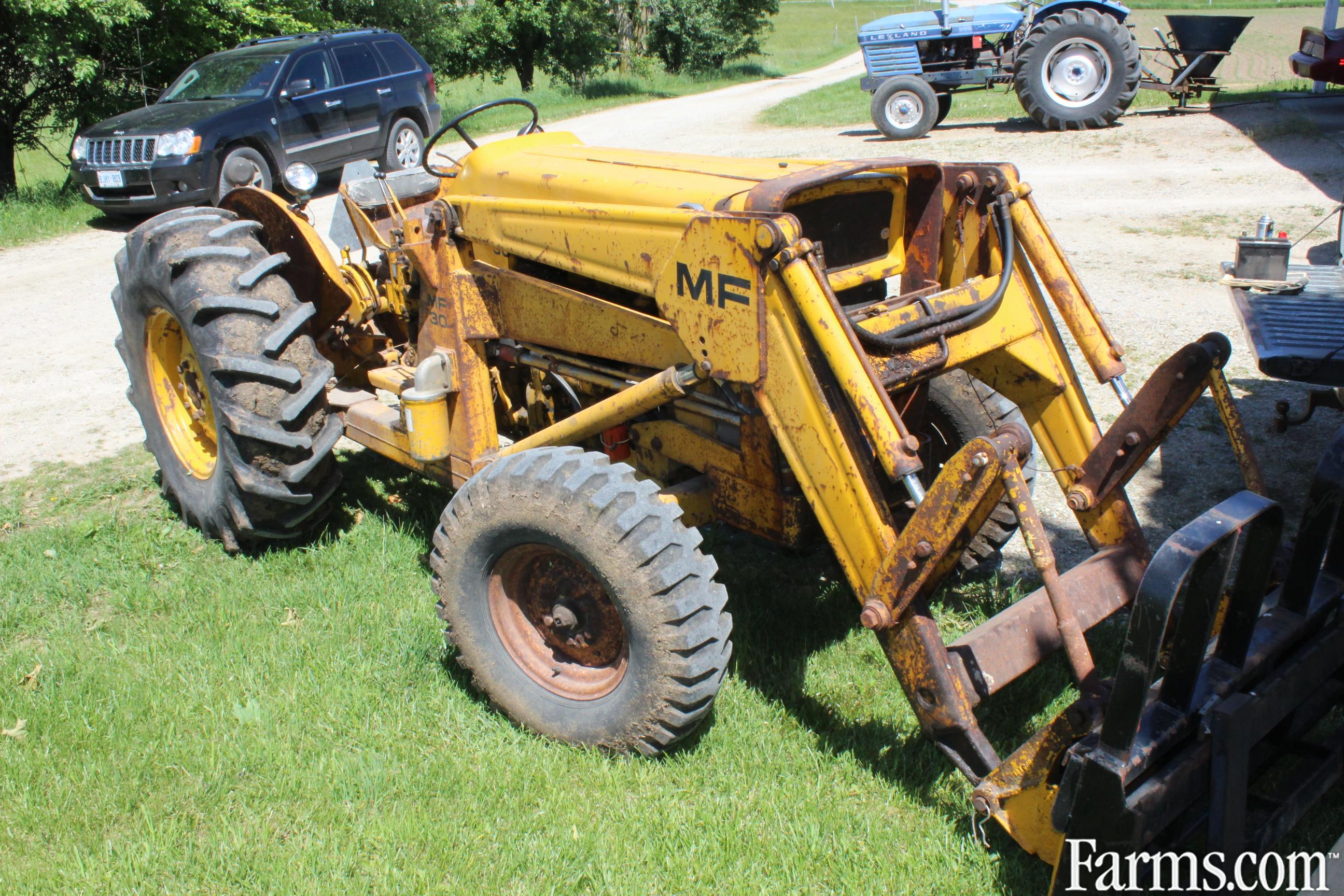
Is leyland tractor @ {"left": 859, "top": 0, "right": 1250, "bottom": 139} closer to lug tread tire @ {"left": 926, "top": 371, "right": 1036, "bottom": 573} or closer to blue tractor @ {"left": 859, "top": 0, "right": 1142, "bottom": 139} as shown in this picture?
blue tractor @ {"left": 859, "top": 0, "right": 1142, "bottom": 139}

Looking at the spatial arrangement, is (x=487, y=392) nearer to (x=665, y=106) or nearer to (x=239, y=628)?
(x=239, y=628)

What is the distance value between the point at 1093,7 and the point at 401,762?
14675 mm

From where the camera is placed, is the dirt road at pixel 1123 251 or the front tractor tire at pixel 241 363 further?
the dirt road at pixel 1123 251

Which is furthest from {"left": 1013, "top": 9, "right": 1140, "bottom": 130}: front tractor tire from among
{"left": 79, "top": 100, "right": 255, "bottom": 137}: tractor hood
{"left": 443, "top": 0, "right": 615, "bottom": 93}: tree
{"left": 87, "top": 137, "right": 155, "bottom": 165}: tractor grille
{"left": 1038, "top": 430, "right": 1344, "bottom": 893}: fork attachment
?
{"left": 443, "top": 0, "right": 615, "bottom": 93}: tree

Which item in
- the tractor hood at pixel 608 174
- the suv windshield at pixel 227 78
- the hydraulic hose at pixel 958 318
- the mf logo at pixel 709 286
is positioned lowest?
the hydraulic hose at pixel 958 318

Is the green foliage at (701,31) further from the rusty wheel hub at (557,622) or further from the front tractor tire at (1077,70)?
the rusty wheel hub at (557,622)

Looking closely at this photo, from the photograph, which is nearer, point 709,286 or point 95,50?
point 709,286

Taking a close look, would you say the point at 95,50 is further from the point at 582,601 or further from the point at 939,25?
the point at 582,601

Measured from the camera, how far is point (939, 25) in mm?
15695

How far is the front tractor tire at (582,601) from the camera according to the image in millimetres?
3025

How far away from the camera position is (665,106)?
23328 millimetres

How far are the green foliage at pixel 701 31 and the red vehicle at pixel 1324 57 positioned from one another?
2298 centimetres

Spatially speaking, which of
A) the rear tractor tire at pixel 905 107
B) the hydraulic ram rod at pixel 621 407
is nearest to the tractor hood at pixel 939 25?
the rear tractor tire at pixel 905 107

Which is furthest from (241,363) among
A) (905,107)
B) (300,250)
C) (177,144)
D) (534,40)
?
(534,40)
